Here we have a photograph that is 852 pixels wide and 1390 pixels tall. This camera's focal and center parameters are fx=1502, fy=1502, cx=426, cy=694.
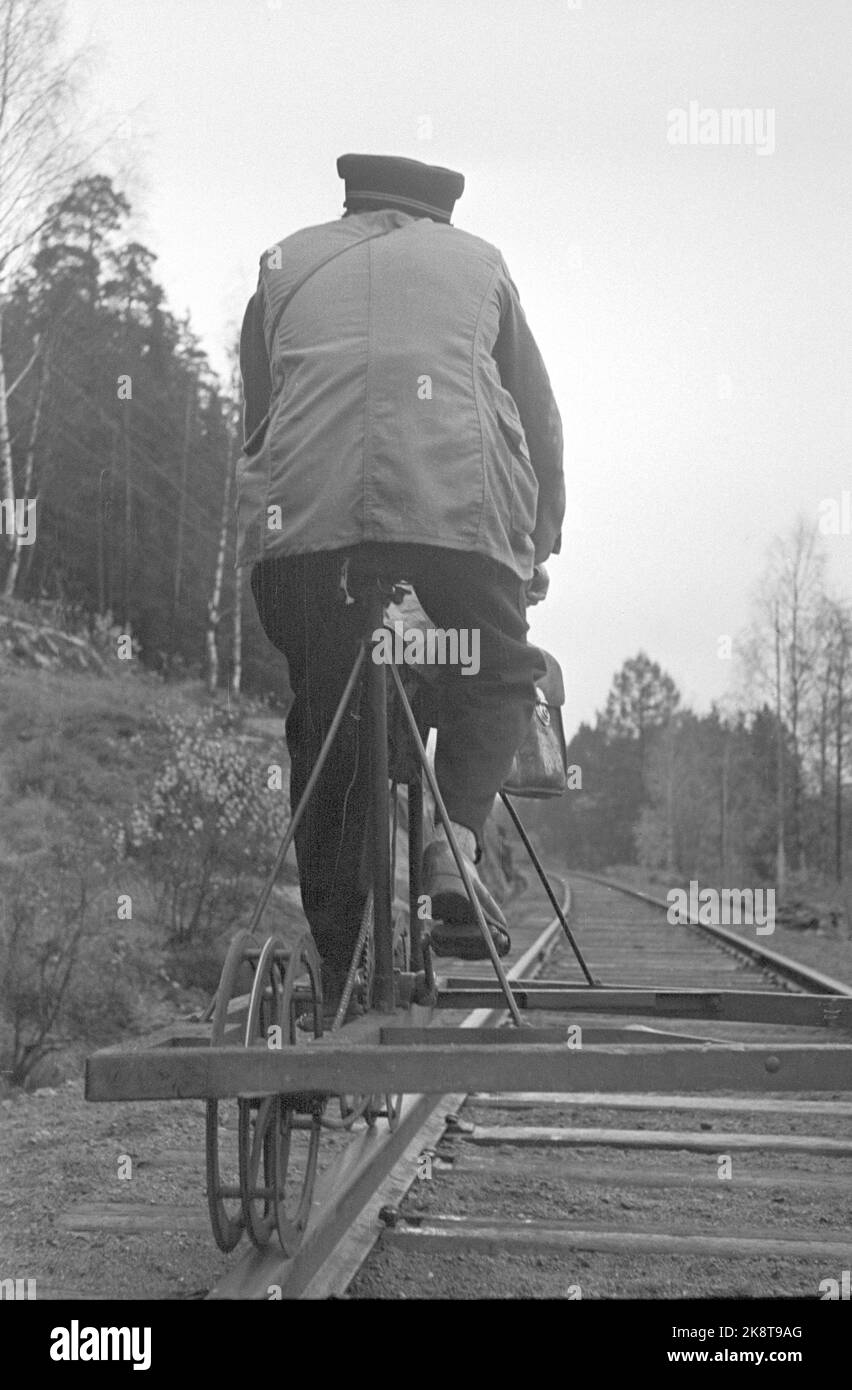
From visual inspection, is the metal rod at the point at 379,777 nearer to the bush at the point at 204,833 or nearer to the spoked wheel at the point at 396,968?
the spoked wheel at the point at 396,968

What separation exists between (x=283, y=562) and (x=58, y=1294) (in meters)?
1.43

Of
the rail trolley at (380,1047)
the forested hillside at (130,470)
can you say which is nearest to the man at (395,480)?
the rail trolley at (380,1047)

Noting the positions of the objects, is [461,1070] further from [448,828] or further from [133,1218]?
[133,1218]

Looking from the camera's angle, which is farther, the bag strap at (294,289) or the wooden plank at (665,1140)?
the wooden plank at (665,1140)

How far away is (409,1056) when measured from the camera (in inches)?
85.1

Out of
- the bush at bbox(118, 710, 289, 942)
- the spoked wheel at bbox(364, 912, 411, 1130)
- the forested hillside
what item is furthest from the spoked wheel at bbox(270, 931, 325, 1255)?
the forested hillside

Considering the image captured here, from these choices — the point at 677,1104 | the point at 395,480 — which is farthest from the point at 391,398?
the point at 677,1104

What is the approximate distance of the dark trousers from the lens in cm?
291

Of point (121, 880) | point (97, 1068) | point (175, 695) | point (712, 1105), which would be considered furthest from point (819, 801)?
point (97, 1068)

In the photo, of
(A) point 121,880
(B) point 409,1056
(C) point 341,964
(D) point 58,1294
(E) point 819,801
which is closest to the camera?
(B) point 409,1056

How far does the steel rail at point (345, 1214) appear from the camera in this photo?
8.36 ft

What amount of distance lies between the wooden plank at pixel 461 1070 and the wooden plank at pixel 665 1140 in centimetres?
211

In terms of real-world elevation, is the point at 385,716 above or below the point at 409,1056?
above

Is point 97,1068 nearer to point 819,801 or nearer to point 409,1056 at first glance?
point 409,1056
